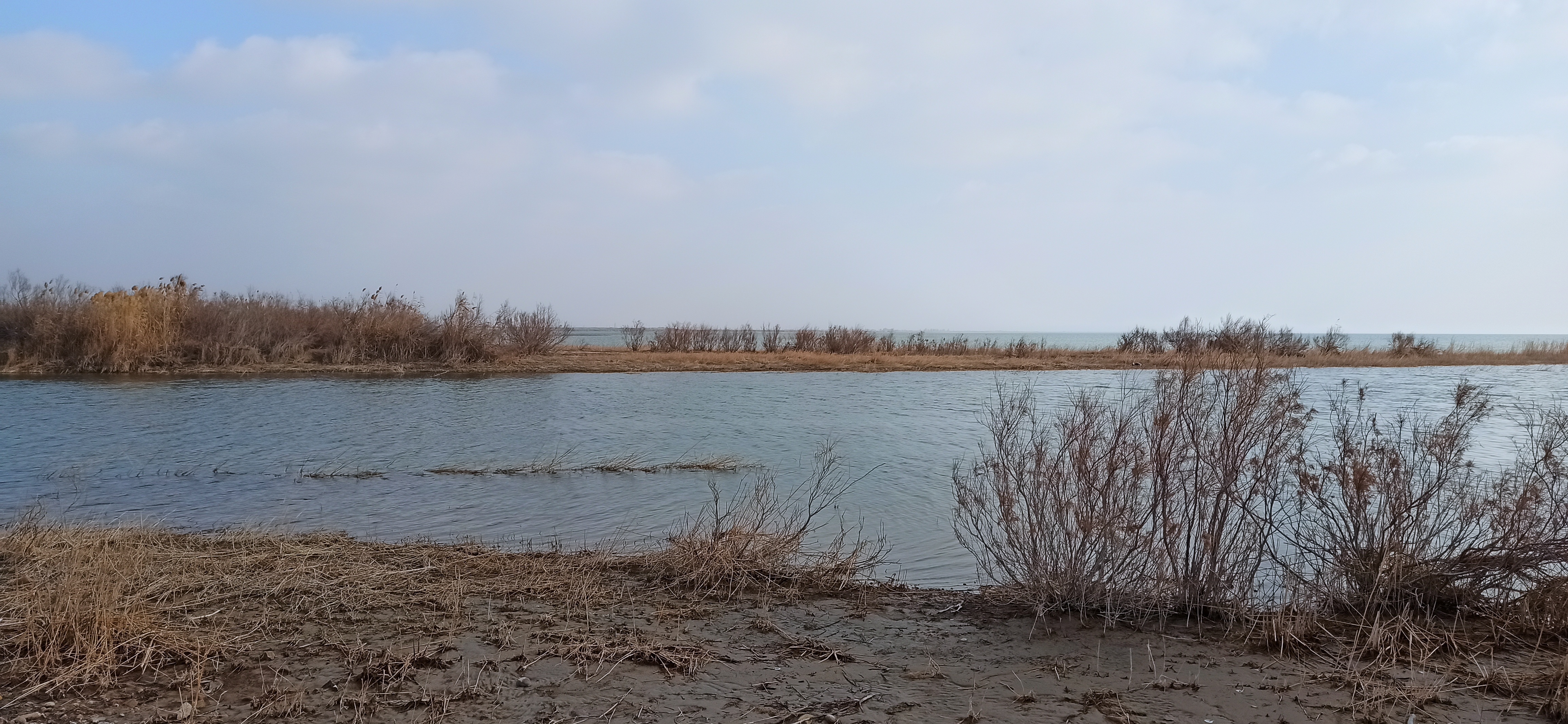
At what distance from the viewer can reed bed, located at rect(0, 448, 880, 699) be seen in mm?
4188

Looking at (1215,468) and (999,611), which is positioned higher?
(1215,468)

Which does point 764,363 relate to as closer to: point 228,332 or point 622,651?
point 228,332

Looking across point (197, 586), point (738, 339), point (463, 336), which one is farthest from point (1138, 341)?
point (197, 586)

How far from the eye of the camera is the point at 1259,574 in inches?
255

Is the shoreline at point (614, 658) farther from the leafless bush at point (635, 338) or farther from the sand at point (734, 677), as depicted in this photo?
the leafless bush at point (635, 338)

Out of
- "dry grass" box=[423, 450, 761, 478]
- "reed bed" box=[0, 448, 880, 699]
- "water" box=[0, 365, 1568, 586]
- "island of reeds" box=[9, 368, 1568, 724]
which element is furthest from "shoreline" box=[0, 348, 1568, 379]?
"island of reeds" box=[9, 368, 1568, 724]

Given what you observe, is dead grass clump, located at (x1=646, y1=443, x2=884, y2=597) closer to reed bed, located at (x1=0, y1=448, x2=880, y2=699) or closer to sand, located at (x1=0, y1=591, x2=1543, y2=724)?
reed bed, located at (x1=0, y1=448, x2=880, y2=699)

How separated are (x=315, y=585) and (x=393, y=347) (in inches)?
1123

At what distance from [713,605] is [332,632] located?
2.29 metres

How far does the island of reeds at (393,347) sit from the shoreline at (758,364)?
0.41 ft

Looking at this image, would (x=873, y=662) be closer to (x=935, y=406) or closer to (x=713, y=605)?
(x=713, y=605)

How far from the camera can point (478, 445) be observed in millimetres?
14242

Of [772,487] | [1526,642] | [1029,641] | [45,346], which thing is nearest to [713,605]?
[1029,641]

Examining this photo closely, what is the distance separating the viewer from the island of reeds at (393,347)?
89.0 ft
